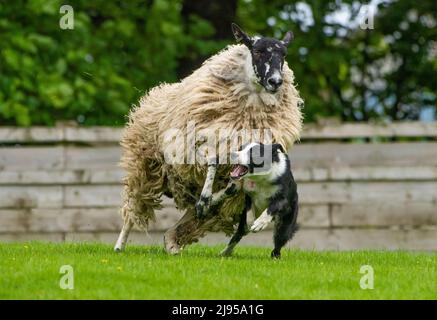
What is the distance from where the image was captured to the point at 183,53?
806 inches

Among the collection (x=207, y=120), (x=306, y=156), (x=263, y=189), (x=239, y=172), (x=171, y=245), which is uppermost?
(x=306, y=156)

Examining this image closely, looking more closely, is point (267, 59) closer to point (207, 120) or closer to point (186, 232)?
point (207, 120)

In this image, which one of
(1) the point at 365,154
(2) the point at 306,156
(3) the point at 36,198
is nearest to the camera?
(3) the point at 36,198

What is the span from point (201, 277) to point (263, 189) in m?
1.45

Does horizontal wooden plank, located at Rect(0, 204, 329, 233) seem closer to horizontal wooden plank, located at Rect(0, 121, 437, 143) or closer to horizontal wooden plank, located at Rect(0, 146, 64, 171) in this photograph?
A: horizontal wooden plank, located at Rect(0, 146, 64, 171)

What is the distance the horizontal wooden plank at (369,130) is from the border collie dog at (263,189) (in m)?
6.33

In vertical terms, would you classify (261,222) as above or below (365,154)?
below

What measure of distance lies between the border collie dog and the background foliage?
8.28m

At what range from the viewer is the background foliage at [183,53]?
1891 cm

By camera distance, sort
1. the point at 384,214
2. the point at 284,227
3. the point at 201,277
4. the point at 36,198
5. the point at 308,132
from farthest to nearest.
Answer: the point at 308,132 → the point at 36,198 → the point at 384,214 → the point at 284,227 → the point at 201,277

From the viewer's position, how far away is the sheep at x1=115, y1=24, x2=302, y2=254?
10.7 m

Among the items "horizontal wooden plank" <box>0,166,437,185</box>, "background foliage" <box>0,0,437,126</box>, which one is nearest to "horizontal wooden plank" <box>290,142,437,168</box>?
"horizontal wooden plank" <box>0,166,437,185</box>

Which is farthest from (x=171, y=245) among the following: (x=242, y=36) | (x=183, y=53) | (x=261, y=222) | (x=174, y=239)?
(x=183, y=53)
